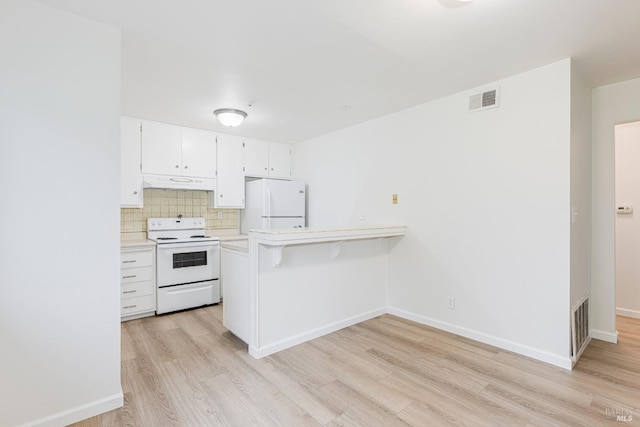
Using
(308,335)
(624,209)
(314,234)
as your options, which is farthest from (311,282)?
(624,209)

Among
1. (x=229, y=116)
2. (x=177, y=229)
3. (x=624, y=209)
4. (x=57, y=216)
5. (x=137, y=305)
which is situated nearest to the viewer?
(x=57, y=216)

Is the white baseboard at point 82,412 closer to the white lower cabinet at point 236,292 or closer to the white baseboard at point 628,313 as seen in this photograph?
the white lower cabinet at point 236,292

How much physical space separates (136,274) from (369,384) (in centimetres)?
290

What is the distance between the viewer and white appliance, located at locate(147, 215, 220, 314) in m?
3.74

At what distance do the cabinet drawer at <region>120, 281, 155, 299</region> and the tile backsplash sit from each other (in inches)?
33.9

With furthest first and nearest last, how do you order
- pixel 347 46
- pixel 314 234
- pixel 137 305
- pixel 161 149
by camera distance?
1. pixel 161 149
2. pixel 137 305
3. pixel 314 234
4. pixel 347 46

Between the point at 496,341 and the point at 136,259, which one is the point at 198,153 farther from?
the point at 496,341

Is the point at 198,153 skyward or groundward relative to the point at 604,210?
skyward

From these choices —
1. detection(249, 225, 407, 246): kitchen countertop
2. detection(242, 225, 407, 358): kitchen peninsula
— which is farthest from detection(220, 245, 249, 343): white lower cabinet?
detection(249, 225, 407, 246): kitchen countertop

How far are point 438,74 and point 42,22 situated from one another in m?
2.71

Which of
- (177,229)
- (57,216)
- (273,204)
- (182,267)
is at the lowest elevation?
(182,267)

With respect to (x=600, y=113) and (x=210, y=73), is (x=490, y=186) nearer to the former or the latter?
(x=600, y=113)

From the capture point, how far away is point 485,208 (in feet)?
9.39

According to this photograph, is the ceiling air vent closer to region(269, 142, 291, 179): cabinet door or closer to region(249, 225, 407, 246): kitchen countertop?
region(249, 225, 407, 246): kitchen countertop
